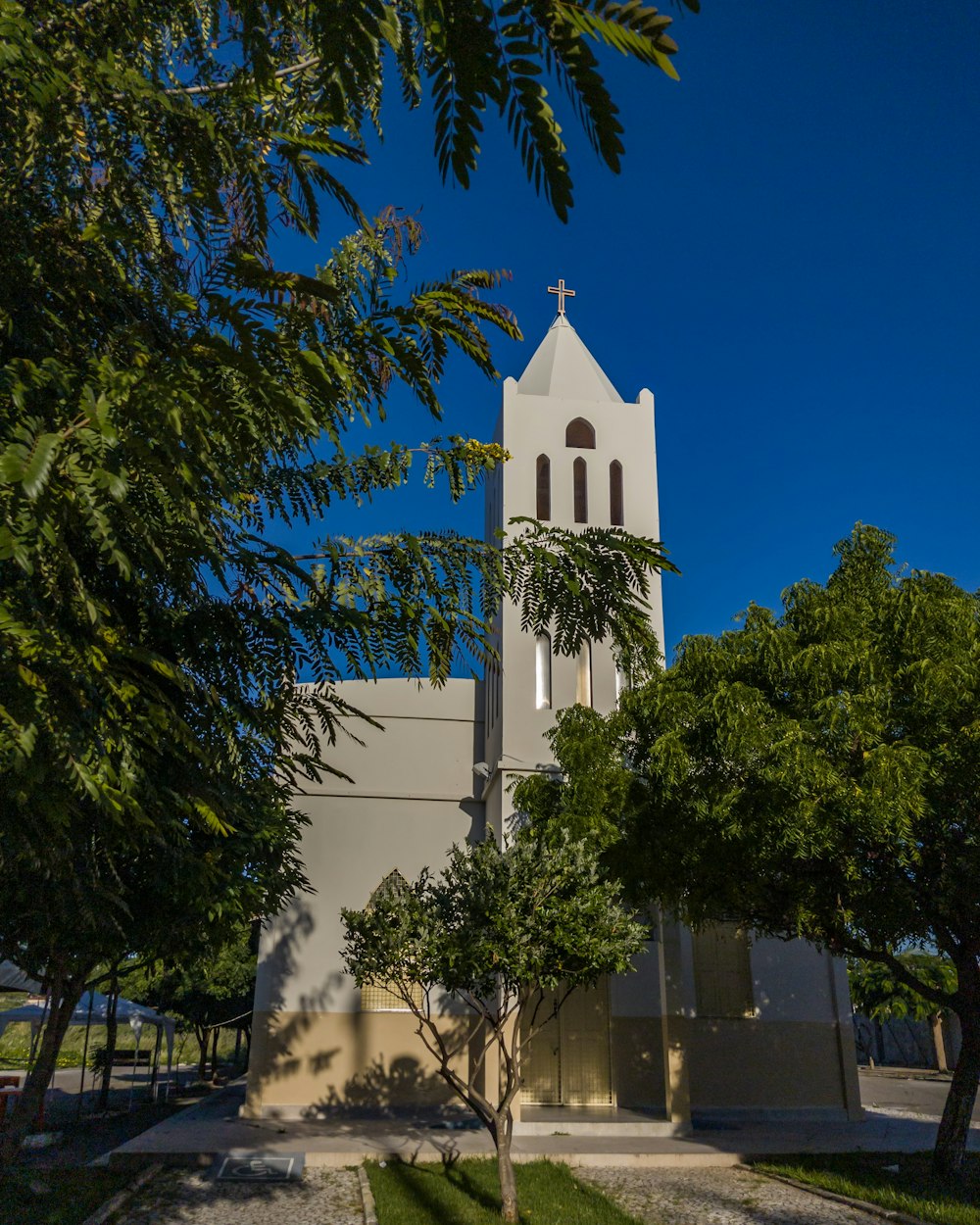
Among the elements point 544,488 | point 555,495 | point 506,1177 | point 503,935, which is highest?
point 544,488

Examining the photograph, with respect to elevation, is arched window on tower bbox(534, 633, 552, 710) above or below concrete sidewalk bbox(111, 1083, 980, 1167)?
above

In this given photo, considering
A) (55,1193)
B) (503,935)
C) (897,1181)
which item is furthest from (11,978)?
(897,1181)

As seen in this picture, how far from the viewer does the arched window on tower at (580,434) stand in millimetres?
21344

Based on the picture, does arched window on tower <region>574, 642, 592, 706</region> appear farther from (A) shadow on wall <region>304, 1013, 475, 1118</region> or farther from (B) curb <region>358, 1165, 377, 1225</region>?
(B) curb <region>358, 1165, 377, 1225</region>

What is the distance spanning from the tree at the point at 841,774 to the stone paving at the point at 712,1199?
2.30 metres

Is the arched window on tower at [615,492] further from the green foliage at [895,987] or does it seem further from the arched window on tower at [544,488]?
the green foliage at [895,987]

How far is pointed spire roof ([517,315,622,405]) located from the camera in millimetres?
21797

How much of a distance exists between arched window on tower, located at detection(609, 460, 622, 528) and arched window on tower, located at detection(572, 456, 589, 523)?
540mm

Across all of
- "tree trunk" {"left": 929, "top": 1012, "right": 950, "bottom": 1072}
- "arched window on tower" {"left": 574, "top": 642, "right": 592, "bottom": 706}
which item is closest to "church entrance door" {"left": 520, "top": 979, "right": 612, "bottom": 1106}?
"arched window on tower" {"left": 574, "top": 642, "right": 592, "bottom": 706}

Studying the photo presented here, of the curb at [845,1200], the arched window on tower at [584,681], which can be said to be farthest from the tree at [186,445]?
the arched window on tower at [584,681]

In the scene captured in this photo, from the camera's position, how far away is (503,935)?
1054 cm

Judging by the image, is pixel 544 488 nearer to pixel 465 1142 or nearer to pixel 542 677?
pixel 542 677

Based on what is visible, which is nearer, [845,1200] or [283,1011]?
[845,1200]

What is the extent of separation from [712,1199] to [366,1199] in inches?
165
